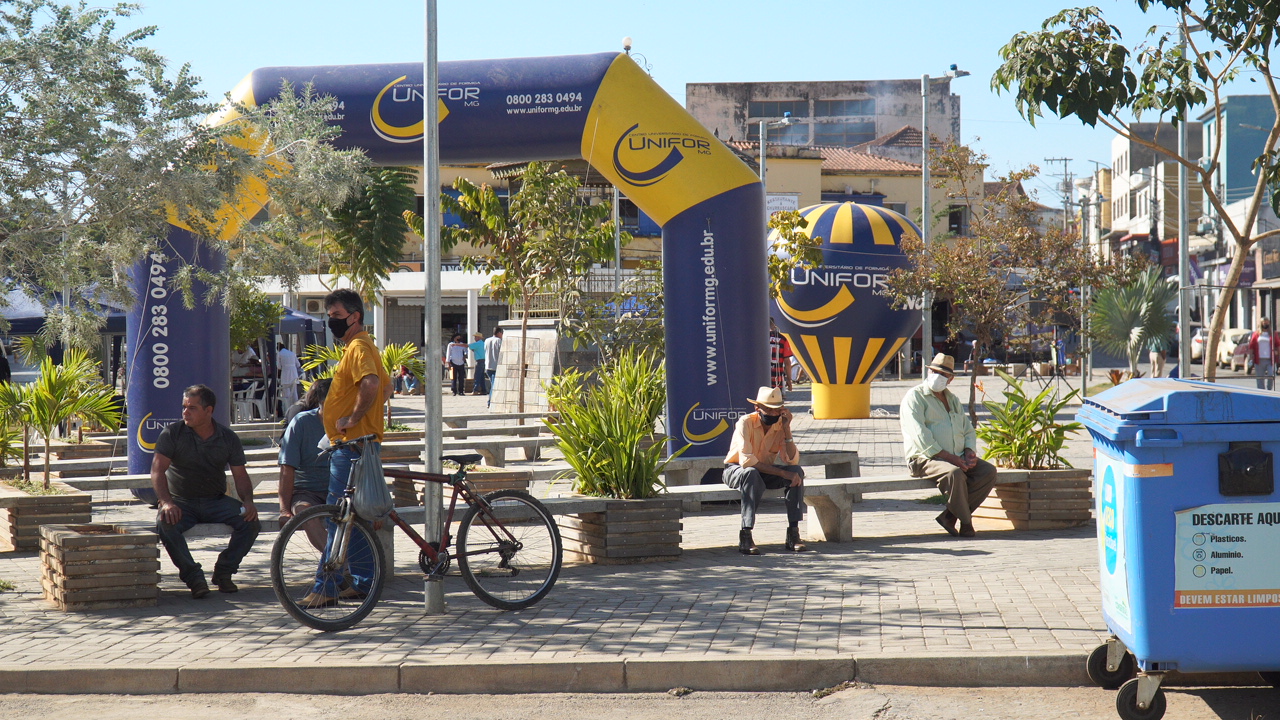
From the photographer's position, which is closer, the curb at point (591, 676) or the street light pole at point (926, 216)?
the curb at point (591, 676)

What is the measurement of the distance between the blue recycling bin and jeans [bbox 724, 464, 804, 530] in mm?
4131

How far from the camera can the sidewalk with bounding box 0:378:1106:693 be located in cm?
586

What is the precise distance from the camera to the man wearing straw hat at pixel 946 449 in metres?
9.80

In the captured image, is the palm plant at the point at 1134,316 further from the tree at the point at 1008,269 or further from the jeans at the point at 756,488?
the jeans at the point at 756,488

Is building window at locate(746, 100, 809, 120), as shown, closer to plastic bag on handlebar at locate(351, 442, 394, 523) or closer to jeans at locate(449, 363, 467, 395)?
jeans at locate(449, 363, 467, 395)

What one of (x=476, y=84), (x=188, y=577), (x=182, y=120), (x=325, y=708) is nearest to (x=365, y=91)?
(x=476, y=84)

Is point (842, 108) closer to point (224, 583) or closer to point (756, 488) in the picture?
point (756, 488)

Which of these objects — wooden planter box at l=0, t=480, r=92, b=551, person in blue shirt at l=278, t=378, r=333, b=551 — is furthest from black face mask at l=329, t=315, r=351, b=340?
wooden planter box at l=0, t=480, r=92, b=551

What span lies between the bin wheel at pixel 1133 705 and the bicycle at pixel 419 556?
336 cm

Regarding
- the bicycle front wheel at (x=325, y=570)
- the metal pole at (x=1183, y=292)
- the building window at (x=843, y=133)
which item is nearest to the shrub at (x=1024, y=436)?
the metal pole at (x=1183, y=292)

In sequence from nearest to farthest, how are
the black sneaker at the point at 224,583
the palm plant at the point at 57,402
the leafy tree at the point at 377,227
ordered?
the black sneaker at the point at 224,583
the palm plant at the point at 57,402
the leafy tree at the point at 377,227

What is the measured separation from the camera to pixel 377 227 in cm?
1432

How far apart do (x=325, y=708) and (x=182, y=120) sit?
401 cm

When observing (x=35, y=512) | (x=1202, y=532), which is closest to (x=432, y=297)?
(x=1202, y=532)
